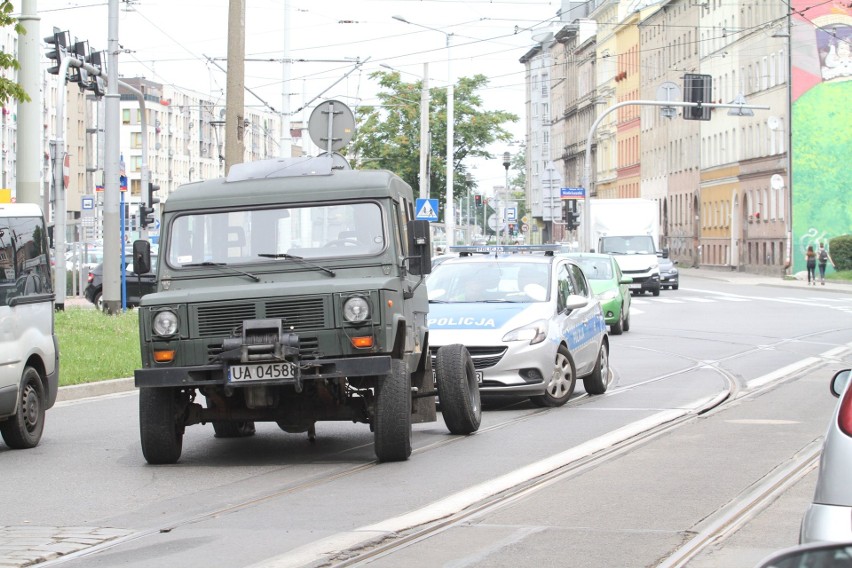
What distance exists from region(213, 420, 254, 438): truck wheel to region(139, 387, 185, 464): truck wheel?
1.89 m

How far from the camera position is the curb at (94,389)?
17.9 meters

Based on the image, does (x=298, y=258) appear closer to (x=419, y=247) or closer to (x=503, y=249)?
(x=419, y=247)

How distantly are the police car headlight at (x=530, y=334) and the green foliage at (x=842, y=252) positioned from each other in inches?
2229

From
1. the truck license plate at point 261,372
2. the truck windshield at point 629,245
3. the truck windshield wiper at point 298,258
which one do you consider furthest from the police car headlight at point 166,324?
the truck windshield at point 629,245

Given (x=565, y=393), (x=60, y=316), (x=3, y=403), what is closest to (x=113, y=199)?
(x=60, y=316)

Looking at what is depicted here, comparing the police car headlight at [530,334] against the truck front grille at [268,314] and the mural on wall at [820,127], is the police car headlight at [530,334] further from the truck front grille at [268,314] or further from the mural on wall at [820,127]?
the mural on wall at [820,127]

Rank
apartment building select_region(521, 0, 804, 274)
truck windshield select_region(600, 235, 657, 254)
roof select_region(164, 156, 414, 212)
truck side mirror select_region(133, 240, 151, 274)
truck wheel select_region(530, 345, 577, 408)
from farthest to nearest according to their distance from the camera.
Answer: apartment building select_region(521, 0, 804, 274) → truck windshield select_region(600, 235, 657, 254) → truck wheel select_region(530, 345, 577, 408) → roof select_region(164, 156, 414, 212) → truck side mirror select_region(133, 240, 151, 274)

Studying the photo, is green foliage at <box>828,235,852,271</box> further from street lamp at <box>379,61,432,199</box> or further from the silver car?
the silver car

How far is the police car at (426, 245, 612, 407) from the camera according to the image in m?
15.5

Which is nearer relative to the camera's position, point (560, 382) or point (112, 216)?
point (560, 382)

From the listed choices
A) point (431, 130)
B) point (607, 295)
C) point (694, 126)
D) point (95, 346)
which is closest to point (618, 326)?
point (607, 295)

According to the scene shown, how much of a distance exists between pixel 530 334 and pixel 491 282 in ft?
4.98

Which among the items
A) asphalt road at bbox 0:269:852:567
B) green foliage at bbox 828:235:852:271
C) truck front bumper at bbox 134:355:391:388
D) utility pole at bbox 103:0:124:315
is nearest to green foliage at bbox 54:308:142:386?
utility pole at bbox 103:0:124:315

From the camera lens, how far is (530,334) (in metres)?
15.6
